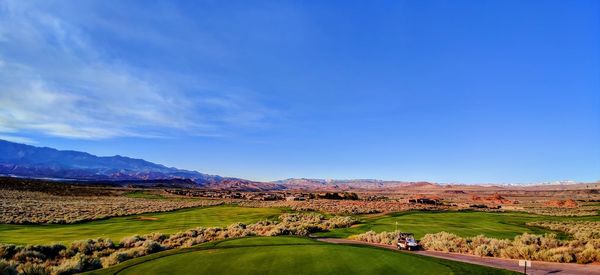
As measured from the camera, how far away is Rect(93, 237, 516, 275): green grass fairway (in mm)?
15312

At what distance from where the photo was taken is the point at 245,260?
55.2ft

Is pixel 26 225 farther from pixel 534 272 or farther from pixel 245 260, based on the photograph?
pixel 534 272

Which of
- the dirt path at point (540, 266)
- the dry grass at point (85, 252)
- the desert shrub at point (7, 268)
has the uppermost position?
the dirt path at point (540, 266)

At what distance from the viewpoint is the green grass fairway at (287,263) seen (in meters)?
15.3

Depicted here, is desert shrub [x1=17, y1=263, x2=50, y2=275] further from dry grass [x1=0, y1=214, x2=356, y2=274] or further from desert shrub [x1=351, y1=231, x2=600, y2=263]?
desert shrub [x1=351, y1=231, x2=600, y2=263]

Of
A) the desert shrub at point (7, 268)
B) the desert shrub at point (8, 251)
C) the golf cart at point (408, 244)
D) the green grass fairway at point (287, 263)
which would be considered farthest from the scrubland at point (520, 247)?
the desert shrub at point (8, 251)

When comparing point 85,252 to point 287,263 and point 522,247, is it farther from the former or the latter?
point 522,247

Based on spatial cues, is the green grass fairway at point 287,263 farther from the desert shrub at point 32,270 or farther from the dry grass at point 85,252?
the desert shrub at point 32,270

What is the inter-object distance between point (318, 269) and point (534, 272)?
9948 mm

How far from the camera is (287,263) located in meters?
16.3

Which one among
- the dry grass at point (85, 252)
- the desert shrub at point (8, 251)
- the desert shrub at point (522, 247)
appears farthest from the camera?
the desert shrub at point (8, 251)

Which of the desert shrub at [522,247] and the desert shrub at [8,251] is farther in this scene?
the desert shrub at [8,251]

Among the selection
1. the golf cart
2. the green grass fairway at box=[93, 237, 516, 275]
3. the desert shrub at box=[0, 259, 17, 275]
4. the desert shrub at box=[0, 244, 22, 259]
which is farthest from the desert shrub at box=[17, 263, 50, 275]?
the golf cart

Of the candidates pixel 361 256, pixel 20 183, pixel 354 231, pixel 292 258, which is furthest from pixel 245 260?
pixel 20 183
